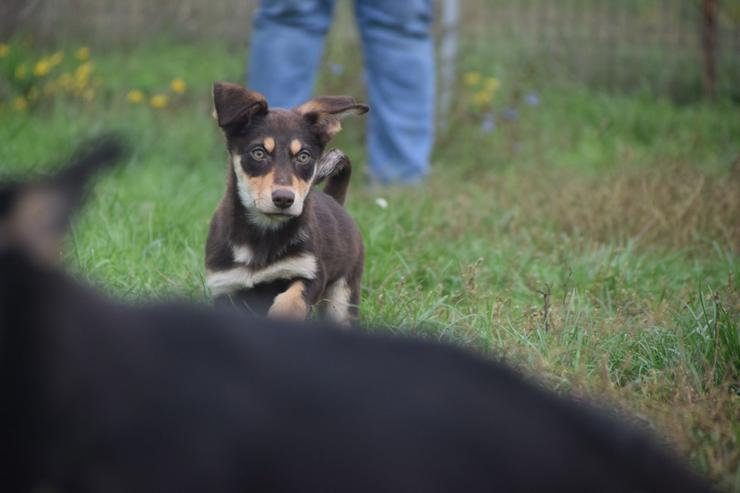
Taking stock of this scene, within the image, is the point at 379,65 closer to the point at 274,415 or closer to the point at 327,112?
the point at 327,112

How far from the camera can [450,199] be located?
5199 mm

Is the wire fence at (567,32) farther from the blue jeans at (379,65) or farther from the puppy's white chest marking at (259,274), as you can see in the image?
the puppy's white chest marking at (259,274)

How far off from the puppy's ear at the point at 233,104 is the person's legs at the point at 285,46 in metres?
1.76

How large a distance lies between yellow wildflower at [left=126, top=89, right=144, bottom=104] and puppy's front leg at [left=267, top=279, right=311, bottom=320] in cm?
382

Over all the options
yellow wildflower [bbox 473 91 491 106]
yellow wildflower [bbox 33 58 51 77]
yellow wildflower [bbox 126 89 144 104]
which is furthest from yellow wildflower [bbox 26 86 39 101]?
yellow wildflower [bbox 473 91 491 106]

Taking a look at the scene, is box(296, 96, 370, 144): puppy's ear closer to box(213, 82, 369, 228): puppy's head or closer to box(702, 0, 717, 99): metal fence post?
box(213, 82, 369, 228): puppy's head

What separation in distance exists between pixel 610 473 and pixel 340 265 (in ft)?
7.40

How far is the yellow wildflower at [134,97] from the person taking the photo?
6.87 metres

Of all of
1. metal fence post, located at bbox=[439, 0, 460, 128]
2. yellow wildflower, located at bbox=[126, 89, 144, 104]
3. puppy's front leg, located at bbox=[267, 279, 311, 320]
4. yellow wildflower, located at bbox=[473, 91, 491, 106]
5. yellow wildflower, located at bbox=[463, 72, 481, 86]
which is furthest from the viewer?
yellow wildflower, located at bbox=[463, 72, 481, 86]

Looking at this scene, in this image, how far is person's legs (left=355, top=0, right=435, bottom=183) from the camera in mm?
5559

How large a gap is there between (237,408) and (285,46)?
4176 millimetres

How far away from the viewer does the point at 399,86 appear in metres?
5.75

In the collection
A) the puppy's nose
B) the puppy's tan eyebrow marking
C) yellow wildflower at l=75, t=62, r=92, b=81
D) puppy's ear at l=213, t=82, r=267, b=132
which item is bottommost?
yellow wildflower at l=75, t=62, r=92, b=81

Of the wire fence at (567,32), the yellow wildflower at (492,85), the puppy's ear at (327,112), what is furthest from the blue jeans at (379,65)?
the wire fence at (567,32)
